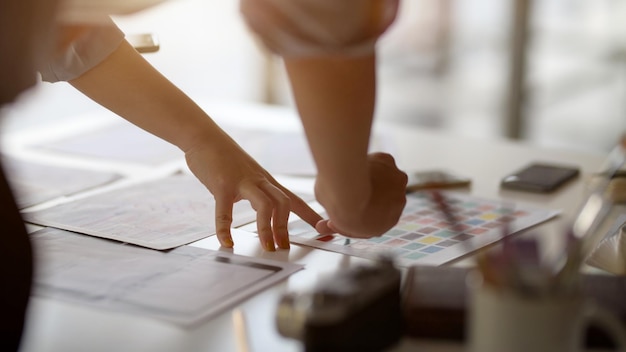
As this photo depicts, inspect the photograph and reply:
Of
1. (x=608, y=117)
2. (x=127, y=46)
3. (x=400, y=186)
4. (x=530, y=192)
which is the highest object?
(x=127, y=46)

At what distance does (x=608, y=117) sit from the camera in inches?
154

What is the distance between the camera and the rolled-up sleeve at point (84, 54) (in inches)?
49.8

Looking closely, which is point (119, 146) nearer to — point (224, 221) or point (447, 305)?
point (224, 221)

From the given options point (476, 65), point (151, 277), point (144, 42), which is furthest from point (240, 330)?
point (476, 65)

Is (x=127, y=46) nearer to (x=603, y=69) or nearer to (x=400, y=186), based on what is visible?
(x=400, y=186)

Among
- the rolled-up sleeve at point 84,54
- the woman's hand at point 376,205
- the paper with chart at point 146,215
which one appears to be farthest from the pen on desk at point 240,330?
the rolled-up sleeve at point 84,54

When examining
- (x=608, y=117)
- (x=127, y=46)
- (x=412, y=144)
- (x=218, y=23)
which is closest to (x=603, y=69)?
(x=608, y=117)

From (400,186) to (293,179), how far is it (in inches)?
23.2

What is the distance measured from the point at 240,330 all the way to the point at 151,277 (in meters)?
0.18

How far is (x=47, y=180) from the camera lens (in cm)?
159

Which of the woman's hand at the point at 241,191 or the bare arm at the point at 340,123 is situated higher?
the bare arm at the point at 340,123

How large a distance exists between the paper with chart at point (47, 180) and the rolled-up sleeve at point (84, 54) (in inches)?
9.3

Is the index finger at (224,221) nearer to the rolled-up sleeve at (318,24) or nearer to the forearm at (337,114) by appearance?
the forearm at (337,114)

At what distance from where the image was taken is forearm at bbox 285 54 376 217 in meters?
0.93
